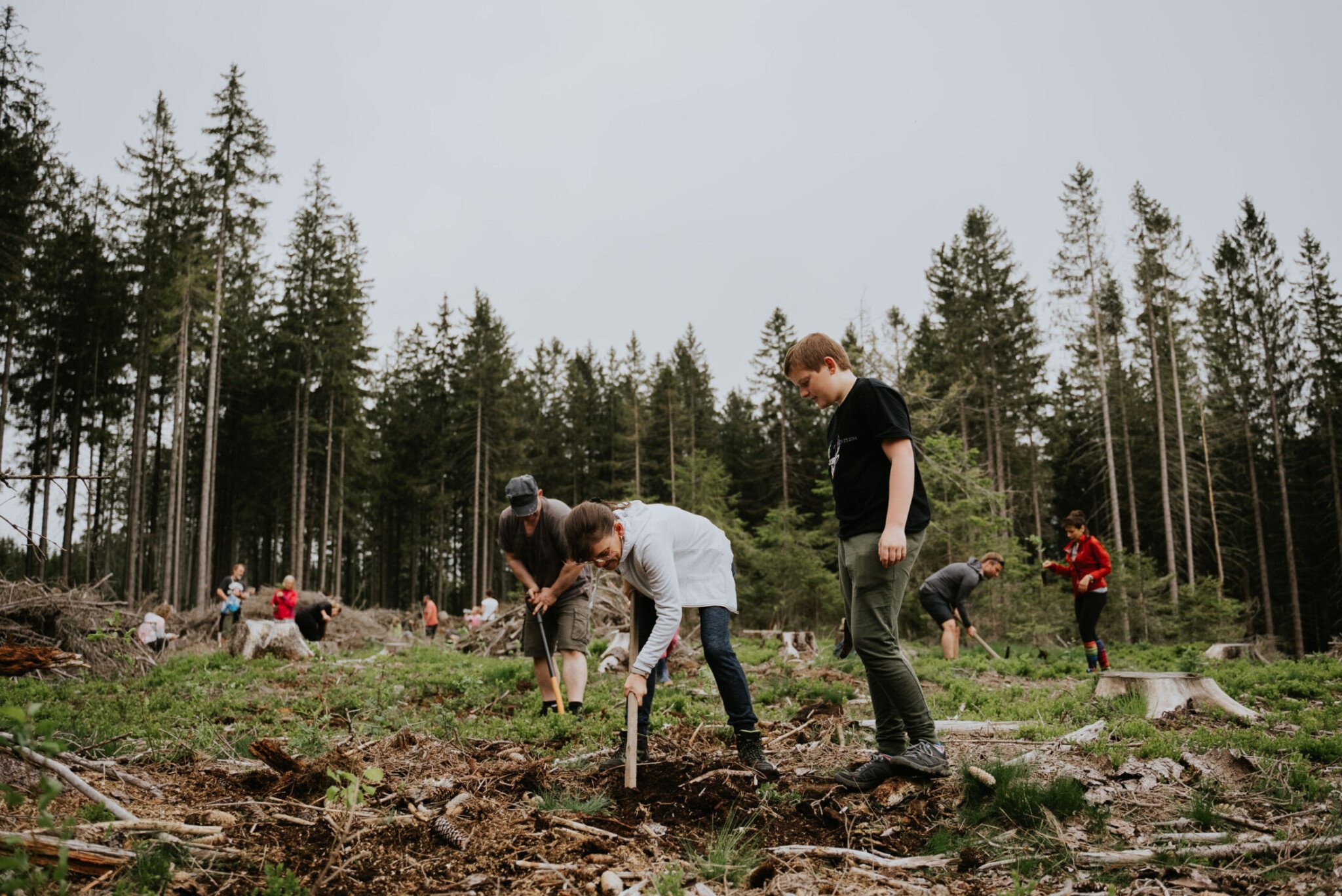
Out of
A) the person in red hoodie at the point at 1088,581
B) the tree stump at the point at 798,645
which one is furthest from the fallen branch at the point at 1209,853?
the tree stump at the point at 798,645

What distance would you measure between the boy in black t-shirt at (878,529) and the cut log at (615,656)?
534 cm

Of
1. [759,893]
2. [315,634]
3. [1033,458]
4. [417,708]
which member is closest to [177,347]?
[315,634]

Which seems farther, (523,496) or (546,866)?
(523,496)

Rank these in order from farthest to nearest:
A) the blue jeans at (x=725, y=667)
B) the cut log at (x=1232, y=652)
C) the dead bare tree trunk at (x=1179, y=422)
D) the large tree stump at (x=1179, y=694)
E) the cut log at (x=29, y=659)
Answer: the dead bare tree trunk at (x=1179, y=422) → the cut log at (x=1232, y=652) → the cut log at (x=29, y=659) → the large tree stump at (x=1179, y=694) → the blue jeans at (x=725, y=667)

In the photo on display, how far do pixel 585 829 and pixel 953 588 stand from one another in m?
8.34

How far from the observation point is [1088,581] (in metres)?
8.70

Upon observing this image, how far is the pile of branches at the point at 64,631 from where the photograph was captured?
8000 mm

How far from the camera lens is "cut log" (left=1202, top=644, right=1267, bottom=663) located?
1039 centimetres

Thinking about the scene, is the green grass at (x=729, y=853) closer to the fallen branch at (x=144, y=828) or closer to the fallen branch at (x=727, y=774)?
the fallen branch at (x=727, y=774)

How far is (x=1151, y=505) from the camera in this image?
33.9 metres

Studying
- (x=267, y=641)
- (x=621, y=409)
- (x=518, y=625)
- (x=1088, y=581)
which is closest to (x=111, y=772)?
(x=267, y=641)

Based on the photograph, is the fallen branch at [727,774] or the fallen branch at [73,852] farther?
the fallen branch at [727,774]

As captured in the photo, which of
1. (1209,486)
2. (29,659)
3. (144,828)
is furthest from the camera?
(1209,486)

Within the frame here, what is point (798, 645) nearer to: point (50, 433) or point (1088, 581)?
Answer: point (1088, 581)
